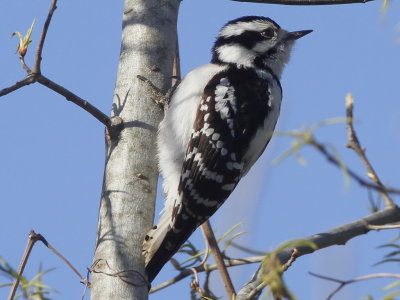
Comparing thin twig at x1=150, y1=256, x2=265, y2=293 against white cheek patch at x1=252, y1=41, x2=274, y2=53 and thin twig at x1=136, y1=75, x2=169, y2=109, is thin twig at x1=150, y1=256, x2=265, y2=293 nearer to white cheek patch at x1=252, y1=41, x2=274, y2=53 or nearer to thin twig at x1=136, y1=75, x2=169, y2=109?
thin twig at x1=136, y1=75, x2=169, y2=109

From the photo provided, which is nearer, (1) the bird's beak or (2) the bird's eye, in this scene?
(2) the bird's eye

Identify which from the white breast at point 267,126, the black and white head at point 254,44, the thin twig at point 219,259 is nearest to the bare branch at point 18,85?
the thin twig at point 219,259

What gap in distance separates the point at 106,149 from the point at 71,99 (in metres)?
0.54

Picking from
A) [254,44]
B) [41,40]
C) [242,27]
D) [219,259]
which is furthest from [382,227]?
[242,27]

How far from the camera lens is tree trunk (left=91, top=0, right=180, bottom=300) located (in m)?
3.27

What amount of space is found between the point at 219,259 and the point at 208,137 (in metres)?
1.08

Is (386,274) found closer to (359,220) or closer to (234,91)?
(359,220)

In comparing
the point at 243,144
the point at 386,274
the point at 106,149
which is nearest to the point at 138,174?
the point at 106,149

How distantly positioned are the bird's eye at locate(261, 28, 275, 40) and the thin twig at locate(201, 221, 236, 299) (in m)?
1.71

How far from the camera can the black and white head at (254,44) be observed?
4648 millimetres

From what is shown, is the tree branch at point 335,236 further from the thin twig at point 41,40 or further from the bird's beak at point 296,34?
the bird's beak at point 296,34

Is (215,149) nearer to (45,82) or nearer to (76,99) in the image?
(76,99)

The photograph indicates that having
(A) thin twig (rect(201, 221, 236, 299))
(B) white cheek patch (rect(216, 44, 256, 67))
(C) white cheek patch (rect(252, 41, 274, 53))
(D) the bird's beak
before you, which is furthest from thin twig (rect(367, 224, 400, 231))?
(D) the bird's beak

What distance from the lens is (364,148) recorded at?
179 cm
